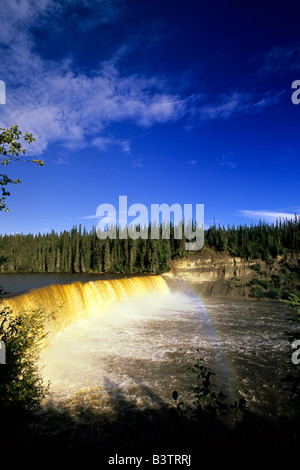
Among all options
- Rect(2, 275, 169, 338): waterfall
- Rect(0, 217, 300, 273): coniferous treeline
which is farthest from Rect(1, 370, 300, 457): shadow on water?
Rect(0, 217, 300, 273): coniferous treeline

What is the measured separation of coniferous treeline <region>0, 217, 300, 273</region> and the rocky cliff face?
2346 mm

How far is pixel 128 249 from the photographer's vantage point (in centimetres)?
6575

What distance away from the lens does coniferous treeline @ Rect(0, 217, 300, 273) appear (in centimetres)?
4959

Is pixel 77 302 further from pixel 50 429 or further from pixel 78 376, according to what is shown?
pixel 50 429

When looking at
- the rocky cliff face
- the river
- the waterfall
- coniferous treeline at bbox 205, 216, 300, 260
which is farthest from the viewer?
coniferous treeline at bbox 205, 216, 300, 260

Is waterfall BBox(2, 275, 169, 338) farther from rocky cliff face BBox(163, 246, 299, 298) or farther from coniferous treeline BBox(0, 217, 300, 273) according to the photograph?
coniferous treeline BBox(0, 217, 300, 273)

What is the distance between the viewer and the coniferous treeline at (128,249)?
163 feet

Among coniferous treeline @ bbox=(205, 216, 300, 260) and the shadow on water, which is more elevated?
coniferous treeline @ bbox=(205, 216, 300, 260)

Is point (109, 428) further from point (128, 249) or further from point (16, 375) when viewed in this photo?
point (128, 249)

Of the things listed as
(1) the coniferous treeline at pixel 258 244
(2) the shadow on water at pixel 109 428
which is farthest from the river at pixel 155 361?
(1) the coniferous treeline at pixel 258 244

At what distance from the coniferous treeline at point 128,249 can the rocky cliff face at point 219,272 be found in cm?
235

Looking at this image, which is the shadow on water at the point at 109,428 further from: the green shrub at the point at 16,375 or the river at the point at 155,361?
the green shrub at the point at 16,375

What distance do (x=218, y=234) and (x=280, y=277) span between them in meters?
19.6
